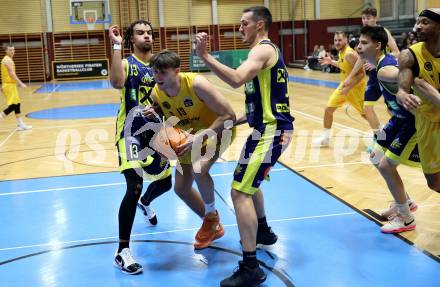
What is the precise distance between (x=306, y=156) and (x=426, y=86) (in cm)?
471

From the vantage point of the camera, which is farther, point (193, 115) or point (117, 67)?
point (193, 115)

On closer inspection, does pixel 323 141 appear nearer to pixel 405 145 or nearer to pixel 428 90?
pixel 405 145

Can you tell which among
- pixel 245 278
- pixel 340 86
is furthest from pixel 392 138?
pixel 340 86

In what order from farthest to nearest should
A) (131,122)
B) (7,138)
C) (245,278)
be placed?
(7,138) < (131,122) < (245,278)

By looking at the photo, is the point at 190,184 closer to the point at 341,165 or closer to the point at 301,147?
Answer: the point at 341,165

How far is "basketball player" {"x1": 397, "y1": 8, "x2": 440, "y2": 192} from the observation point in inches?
166

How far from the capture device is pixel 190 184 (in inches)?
201

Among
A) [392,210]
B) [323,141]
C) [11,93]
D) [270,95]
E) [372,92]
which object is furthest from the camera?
[11,93]

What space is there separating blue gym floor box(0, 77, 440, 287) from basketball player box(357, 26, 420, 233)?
299 millimetres

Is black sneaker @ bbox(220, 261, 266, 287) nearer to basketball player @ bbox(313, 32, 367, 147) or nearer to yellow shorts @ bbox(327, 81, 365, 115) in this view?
basketball player @ bbox(313, 32, 367, 147)

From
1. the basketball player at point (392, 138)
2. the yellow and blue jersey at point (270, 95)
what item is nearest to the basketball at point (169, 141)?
the yellow and blue jersey at point (270, 95)

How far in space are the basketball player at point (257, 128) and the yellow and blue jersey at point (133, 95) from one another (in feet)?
3.43

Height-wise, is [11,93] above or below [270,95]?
below

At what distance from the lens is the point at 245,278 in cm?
412
